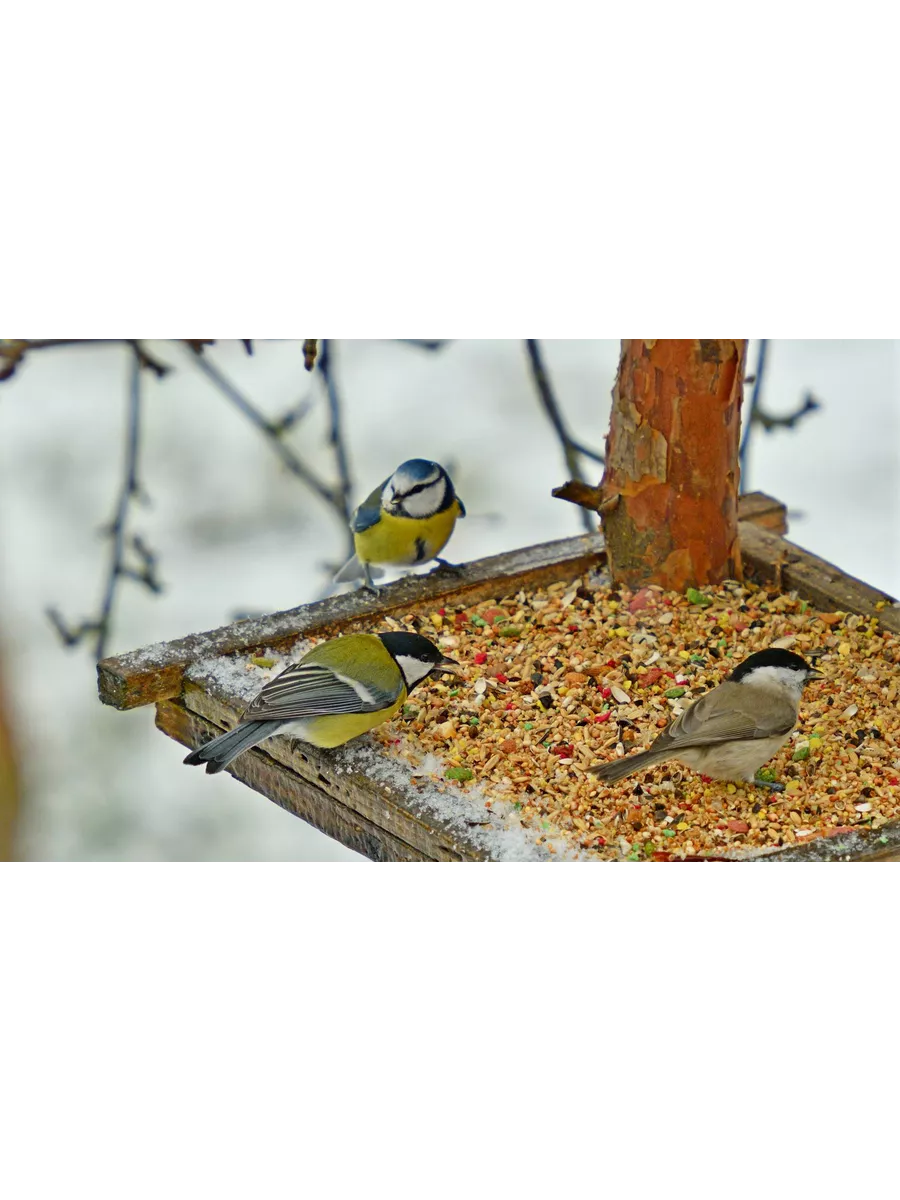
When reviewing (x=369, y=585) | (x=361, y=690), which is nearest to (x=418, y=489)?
(x=369, y=585)

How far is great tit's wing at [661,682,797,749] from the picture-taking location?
2.39 metres

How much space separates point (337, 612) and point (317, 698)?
452 millimetres

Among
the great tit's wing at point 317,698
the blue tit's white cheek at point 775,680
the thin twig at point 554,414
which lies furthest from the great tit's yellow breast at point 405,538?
the blue tit's white cheek at point 775,680

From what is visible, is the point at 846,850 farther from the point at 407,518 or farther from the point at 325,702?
the point at 407,518

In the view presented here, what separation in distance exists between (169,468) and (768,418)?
1.14 meters

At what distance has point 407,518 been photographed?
9.70 feet

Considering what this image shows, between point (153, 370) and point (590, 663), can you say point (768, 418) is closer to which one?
point (590, 663)

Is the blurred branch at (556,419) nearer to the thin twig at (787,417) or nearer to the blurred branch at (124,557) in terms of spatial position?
the thin twig at (787,417)

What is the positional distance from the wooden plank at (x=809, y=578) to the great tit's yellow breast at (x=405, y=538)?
0.60 metres

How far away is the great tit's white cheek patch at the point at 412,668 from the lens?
2555 millimetres

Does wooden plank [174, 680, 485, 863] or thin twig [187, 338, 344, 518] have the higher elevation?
thin twig [187, 338, 344, 518]

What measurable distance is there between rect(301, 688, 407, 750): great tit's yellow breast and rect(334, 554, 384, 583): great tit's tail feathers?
558 millimetres

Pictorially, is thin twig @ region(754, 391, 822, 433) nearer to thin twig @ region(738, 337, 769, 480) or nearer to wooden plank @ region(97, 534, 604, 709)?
thin twig @ region(738, 337, 769, 480)

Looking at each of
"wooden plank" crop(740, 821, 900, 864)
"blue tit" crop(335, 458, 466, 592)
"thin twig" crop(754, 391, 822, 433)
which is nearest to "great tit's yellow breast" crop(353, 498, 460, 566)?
"blue tit" crop(335, 458, 466, 592)
